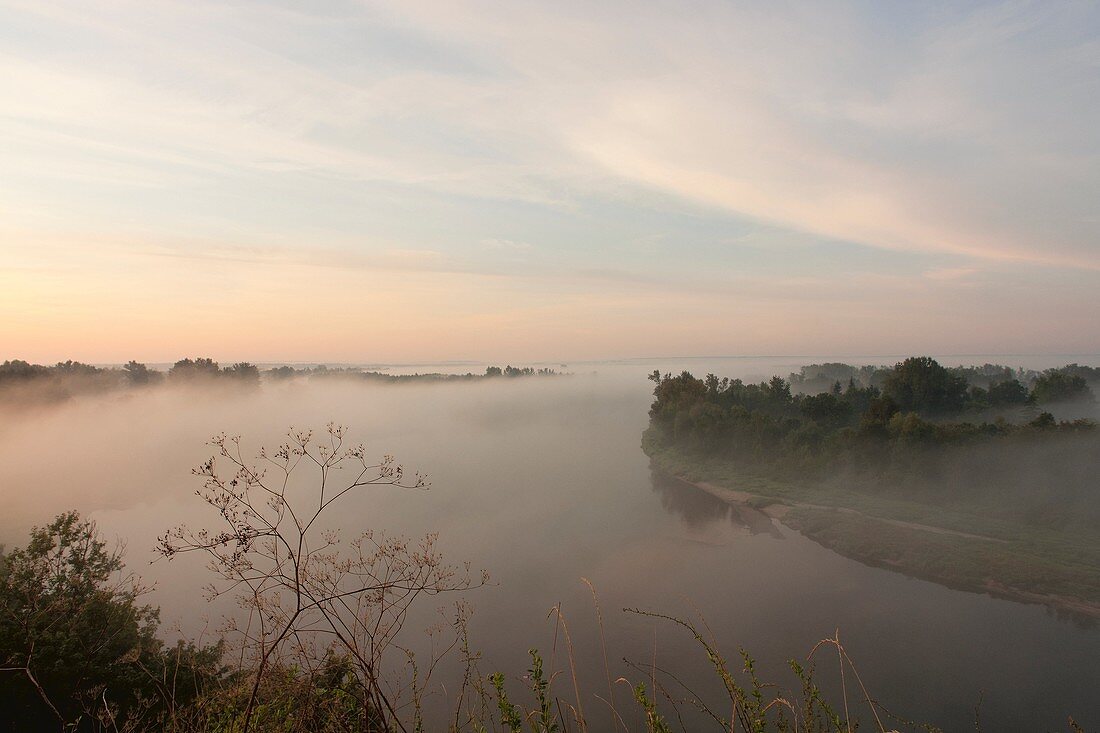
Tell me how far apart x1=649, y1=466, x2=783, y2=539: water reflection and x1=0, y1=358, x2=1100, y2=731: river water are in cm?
23

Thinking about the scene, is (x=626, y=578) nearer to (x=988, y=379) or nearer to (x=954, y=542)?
(x=954, y=542)

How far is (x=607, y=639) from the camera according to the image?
851 inches

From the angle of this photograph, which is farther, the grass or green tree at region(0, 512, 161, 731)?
the grass

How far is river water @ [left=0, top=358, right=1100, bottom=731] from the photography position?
18.5 m

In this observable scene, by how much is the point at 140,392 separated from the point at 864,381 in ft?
508

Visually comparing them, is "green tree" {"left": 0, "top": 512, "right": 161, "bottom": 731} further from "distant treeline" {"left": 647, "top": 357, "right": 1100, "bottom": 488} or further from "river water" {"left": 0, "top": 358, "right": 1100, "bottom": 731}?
"distant treeline" {"left": 647, "top": 357, "right": 1100, "bottom": 488}

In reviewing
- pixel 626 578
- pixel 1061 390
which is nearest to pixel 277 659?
pixel 626 578

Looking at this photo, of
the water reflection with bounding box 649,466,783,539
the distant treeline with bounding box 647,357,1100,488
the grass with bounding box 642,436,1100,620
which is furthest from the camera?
the distant treeline with bounding box 647,357,1100,488

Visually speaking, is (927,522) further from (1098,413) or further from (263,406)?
(263,406)

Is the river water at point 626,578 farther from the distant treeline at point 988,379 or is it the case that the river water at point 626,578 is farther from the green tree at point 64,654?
the distant treeline at point 988,379

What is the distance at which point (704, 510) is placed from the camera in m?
41.7

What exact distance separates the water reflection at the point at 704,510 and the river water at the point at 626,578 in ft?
0.74

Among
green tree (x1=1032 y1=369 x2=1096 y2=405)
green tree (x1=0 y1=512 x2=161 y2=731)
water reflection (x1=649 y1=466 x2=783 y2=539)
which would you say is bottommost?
water reflection (x1=649 y1=466 x2=783 y2=539)

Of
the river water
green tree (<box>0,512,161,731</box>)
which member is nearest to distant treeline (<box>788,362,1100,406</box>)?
the river water
